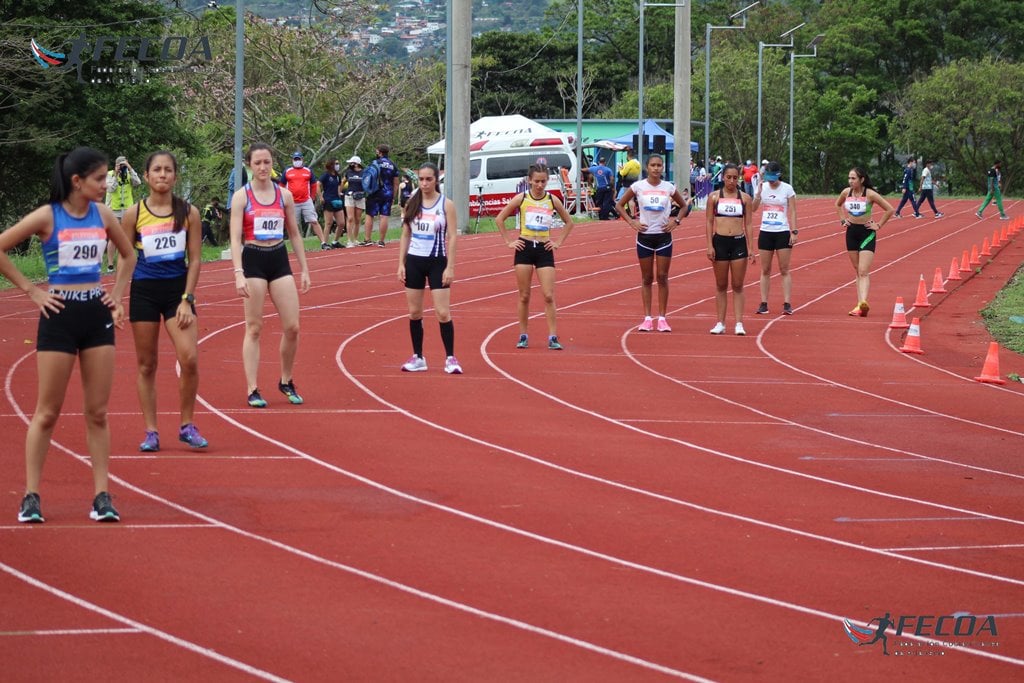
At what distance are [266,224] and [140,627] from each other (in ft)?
16.5

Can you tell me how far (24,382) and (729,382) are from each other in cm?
623

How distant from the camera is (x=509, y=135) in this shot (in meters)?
46.0

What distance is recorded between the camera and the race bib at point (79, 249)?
729 centimetres

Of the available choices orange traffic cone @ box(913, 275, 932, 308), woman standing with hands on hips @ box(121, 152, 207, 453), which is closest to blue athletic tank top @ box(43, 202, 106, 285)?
woman standing with hands on hips @ box(121, 152, 207, 453)

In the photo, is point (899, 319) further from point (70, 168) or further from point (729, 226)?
point (70, 168)

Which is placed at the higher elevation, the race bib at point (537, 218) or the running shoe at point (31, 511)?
the race bib at point (537, 218)

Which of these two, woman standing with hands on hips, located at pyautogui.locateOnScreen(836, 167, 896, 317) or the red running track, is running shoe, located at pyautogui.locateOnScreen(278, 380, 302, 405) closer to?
the red running track

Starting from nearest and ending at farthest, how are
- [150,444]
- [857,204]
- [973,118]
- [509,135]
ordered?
[150,444] → [857,204] → [509,135] → [973,118]

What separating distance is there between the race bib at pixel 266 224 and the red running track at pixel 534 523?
1349mm

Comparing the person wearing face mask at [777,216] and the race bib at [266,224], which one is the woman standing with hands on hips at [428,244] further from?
the person wearing face mask at [777,216]

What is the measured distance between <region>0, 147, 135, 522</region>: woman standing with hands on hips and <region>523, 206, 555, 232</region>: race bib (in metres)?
7.42

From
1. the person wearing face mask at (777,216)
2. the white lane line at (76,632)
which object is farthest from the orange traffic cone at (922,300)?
Answer: the white lane line at (76,632)

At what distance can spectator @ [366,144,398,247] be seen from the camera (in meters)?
27.6

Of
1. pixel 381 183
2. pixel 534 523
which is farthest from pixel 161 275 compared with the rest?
pixel 381 183
